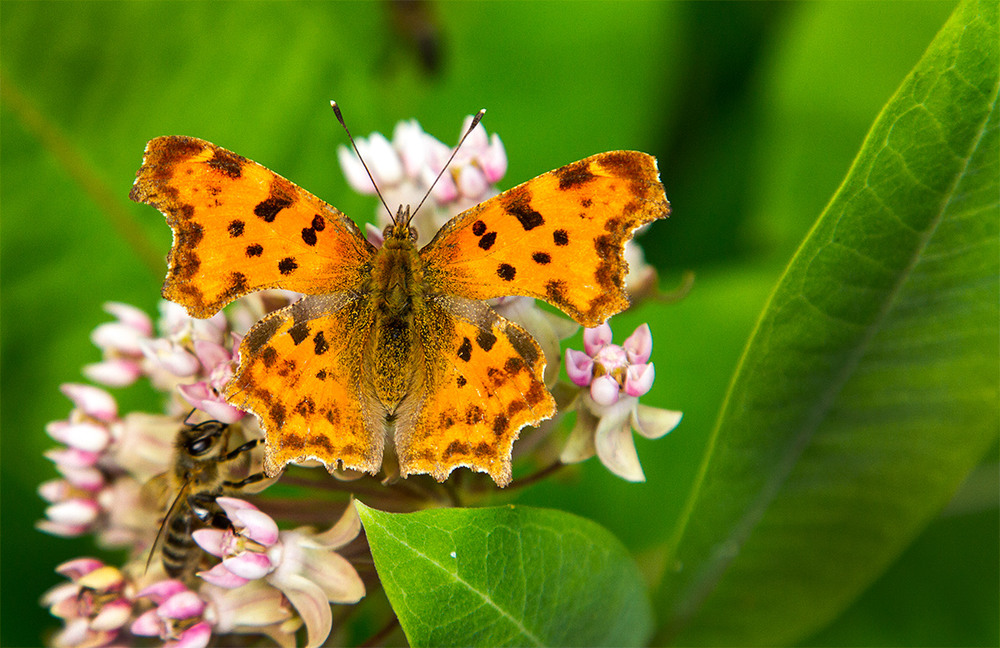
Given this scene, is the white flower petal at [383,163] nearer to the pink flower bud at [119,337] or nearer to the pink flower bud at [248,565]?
the pink flower bud at [119,337]

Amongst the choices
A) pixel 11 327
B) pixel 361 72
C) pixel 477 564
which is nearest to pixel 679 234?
pixel 361 72

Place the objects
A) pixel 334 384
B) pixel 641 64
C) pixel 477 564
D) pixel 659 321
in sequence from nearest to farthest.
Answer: pixel 477 564, pixel 334 384, pixel 659 321, pixel 641 64

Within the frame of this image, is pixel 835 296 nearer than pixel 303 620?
Yes

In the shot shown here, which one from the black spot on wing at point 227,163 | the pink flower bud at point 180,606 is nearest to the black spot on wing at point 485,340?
the black spot on wing at point 227,163

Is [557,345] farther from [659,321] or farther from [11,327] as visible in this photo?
[11,327]

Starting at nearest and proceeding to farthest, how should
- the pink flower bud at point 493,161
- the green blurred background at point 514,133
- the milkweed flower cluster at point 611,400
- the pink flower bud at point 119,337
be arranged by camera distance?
the milkweed flower cluster at point 611,400, the pink flower bud at point 493,161, the pink flower bud at point 119,337, the green blurred background at point 514,133

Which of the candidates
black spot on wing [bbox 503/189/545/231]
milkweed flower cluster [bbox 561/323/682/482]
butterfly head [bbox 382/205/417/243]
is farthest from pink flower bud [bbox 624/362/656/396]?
butterfly head [bbox 382/205/417/243]

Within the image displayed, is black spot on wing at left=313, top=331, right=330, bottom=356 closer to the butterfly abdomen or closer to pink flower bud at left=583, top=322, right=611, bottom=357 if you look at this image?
the butterfly abdomen
